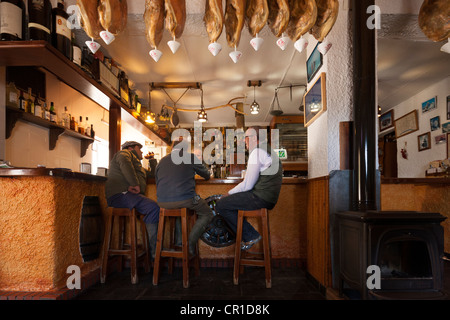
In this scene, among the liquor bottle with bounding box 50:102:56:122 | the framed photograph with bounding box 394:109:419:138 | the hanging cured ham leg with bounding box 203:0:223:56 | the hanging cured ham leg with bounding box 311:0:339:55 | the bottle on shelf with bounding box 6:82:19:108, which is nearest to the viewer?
the hanging cured ham leg with bounding box 203:0:223:56

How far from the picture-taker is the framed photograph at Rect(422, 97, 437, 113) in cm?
530

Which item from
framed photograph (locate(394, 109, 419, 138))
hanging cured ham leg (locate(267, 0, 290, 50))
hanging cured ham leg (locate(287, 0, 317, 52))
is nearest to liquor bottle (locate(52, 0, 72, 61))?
hanging cured ham leg (locate(267, 0, 290, 50))

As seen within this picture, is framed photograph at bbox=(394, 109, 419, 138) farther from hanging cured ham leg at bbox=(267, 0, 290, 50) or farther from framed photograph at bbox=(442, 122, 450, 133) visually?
hanging cured ham leg at bbox=(267, 0, 290, 50)

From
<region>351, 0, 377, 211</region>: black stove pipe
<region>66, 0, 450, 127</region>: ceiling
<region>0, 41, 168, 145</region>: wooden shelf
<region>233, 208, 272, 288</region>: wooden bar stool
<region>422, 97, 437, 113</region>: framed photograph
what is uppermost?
<region>66, 0, 450, 127</region>: ceiling

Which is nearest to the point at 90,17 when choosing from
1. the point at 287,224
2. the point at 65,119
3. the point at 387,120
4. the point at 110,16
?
the point at 110,16

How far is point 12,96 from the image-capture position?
123 inches

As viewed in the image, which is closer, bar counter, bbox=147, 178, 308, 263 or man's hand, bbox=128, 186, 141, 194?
Result: man's hand, bbox=128, 186, 141, 194

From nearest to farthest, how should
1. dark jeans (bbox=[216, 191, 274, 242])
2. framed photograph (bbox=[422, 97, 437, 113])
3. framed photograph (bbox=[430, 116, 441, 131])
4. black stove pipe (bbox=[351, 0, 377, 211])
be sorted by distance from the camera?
black stove pipe (bbox=[351, 0, 377, 211])
dark jeans (bbox=[216, 191, 274, 242])
framed photograph (bbox=[430, 116, 441, 131])
framed photograph (bbox=[422, 97, 437, 113])

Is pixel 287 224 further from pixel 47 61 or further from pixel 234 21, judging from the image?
pixel 47 61

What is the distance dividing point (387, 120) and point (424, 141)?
1726mm

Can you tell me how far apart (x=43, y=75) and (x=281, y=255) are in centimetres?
409

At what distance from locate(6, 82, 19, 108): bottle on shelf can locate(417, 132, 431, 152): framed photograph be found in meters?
6.85

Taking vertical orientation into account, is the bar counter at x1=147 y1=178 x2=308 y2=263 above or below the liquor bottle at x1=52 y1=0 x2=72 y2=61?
below
